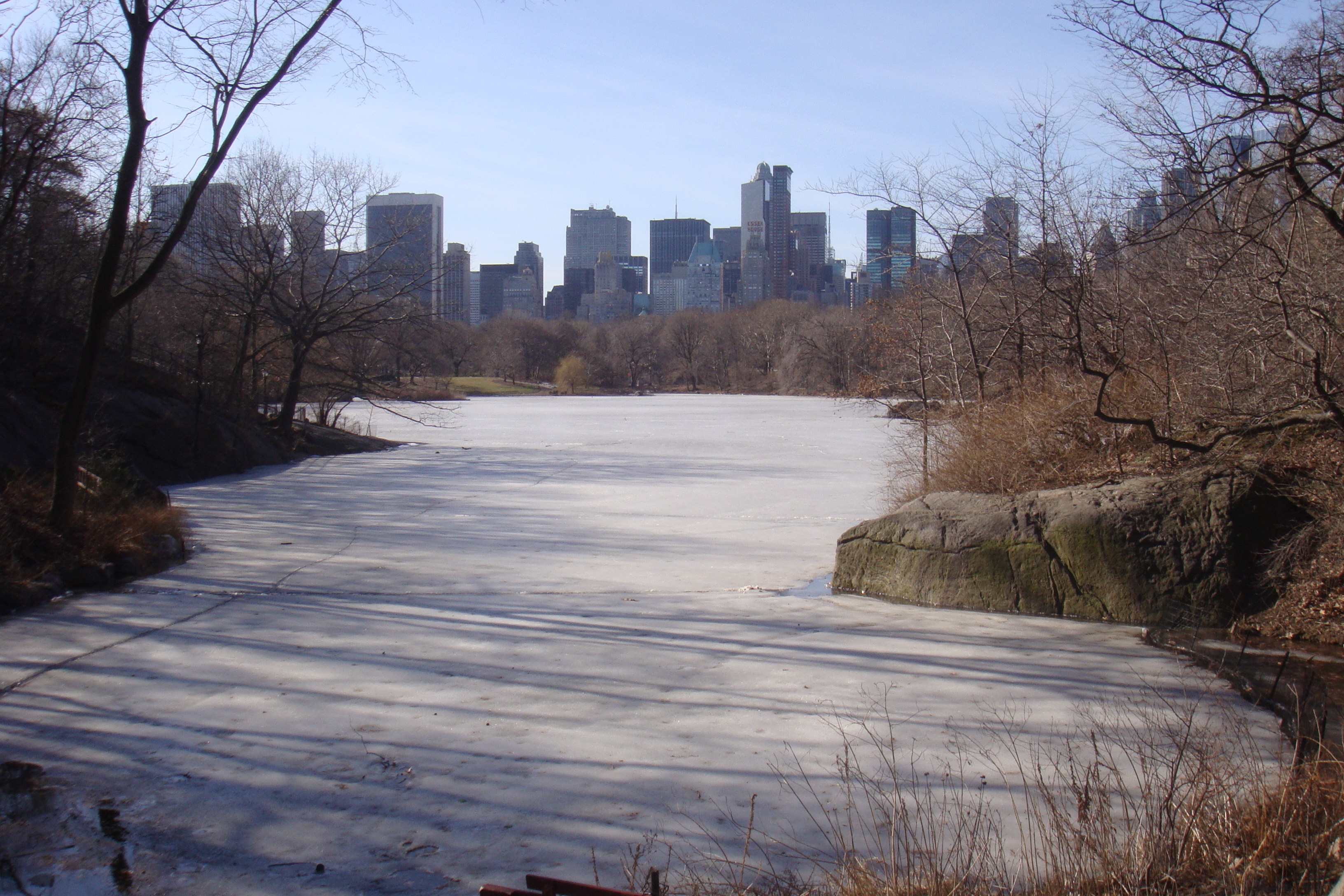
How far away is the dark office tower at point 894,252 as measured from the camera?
13.8 metres

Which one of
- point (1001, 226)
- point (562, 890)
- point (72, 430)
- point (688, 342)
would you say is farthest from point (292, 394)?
point (688, 342)

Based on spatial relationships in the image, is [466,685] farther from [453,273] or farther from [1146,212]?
[453,273]

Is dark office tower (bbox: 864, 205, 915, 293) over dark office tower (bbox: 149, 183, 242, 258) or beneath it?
beneath

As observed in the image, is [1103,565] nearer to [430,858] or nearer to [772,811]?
[772,811]

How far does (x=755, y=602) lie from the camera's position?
833 centimetres

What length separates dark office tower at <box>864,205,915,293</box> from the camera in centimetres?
1377

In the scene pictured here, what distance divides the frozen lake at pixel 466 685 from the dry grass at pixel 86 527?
540 mm

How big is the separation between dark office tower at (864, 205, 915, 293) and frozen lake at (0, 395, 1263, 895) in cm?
421

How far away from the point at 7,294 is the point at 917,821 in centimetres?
1417

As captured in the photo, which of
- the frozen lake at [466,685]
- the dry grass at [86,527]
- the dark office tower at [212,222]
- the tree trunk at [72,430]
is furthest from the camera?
the dark office tower at [212,222]

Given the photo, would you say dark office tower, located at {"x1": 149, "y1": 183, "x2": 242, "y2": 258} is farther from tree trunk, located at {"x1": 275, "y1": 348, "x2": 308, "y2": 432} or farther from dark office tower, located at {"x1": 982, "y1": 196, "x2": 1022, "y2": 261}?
dark office tower, located at {"x1": 982, "y1": 196, "x2": 1022, "y2": 261}

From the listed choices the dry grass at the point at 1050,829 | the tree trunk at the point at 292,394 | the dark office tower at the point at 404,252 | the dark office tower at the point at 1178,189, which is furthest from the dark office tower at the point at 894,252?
the tree trunk at the point at 292,394

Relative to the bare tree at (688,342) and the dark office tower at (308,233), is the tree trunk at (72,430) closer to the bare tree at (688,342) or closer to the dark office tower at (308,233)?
the dark office tower at (308,233)

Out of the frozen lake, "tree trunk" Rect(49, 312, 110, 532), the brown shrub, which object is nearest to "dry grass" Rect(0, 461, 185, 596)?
"tree trunk" Rect(49, 312, 110, 532)
